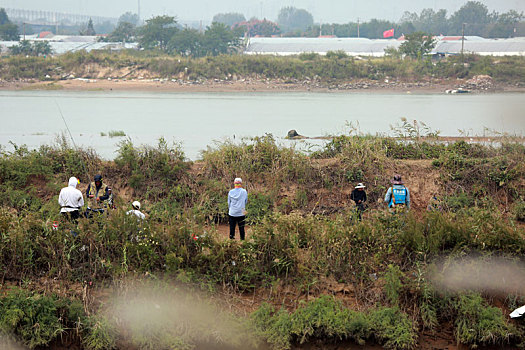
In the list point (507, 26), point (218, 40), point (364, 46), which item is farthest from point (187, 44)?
point (507, 26)

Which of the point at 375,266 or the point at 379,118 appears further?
the point at 379,118

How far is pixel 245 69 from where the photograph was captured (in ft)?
217

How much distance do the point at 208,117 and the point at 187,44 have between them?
48698 millimetres

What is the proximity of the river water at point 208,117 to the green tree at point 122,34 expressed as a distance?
4762 centimetres

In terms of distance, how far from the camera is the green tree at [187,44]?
8012 centimetres

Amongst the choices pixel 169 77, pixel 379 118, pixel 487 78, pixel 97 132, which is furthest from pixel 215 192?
pixel 487 78

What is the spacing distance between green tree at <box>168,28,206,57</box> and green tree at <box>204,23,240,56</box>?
33.2 inches

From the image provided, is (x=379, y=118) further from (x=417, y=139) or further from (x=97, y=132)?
(x=417, y=139)

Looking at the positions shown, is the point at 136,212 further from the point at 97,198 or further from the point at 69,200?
the point at 97,198

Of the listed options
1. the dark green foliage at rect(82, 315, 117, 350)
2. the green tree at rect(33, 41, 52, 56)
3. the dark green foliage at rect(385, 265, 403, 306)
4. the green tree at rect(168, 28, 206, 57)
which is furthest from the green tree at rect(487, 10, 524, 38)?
the dark green foliage at rect(82, 315, 117, 350)

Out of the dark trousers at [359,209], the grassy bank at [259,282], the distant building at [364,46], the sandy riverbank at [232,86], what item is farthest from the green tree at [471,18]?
the grassy bank at [259,282]

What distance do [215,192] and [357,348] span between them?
6378 millimetres

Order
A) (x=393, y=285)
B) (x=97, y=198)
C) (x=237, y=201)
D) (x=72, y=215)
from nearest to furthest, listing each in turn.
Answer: (x=393, y=285) < (x=72, y=215) < (x=237, y=201) < (x=97, y=198)

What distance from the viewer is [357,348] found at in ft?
27.3
